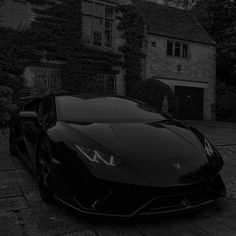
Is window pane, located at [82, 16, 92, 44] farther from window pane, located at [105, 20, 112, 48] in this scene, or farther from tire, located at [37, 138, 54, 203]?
tire, located at [37, 138, 54, 203]

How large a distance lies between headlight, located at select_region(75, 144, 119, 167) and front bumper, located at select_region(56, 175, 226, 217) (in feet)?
0.65

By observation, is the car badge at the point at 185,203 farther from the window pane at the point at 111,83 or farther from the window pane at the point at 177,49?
the window pane at the point at 177,49

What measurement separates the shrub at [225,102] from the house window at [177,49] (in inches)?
135

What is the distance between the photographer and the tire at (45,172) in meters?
3.01

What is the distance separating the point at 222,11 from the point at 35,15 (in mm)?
14618

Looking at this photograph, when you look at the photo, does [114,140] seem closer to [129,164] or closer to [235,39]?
→ [129,164]

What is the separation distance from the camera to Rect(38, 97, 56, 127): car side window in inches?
140

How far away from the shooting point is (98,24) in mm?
15812

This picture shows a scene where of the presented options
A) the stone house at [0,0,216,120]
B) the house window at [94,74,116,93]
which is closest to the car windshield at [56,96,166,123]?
the stone house at [0,0,216,120]

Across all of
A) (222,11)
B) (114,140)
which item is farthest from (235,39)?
(114,140)

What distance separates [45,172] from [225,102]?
16730 mm

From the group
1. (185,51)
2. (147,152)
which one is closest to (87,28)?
(185,51)

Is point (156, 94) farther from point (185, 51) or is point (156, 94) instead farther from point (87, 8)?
point (87, 8)

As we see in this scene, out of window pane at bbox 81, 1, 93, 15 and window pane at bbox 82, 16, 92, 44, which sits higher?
window pane at bbox 81, 1, 93, 15
